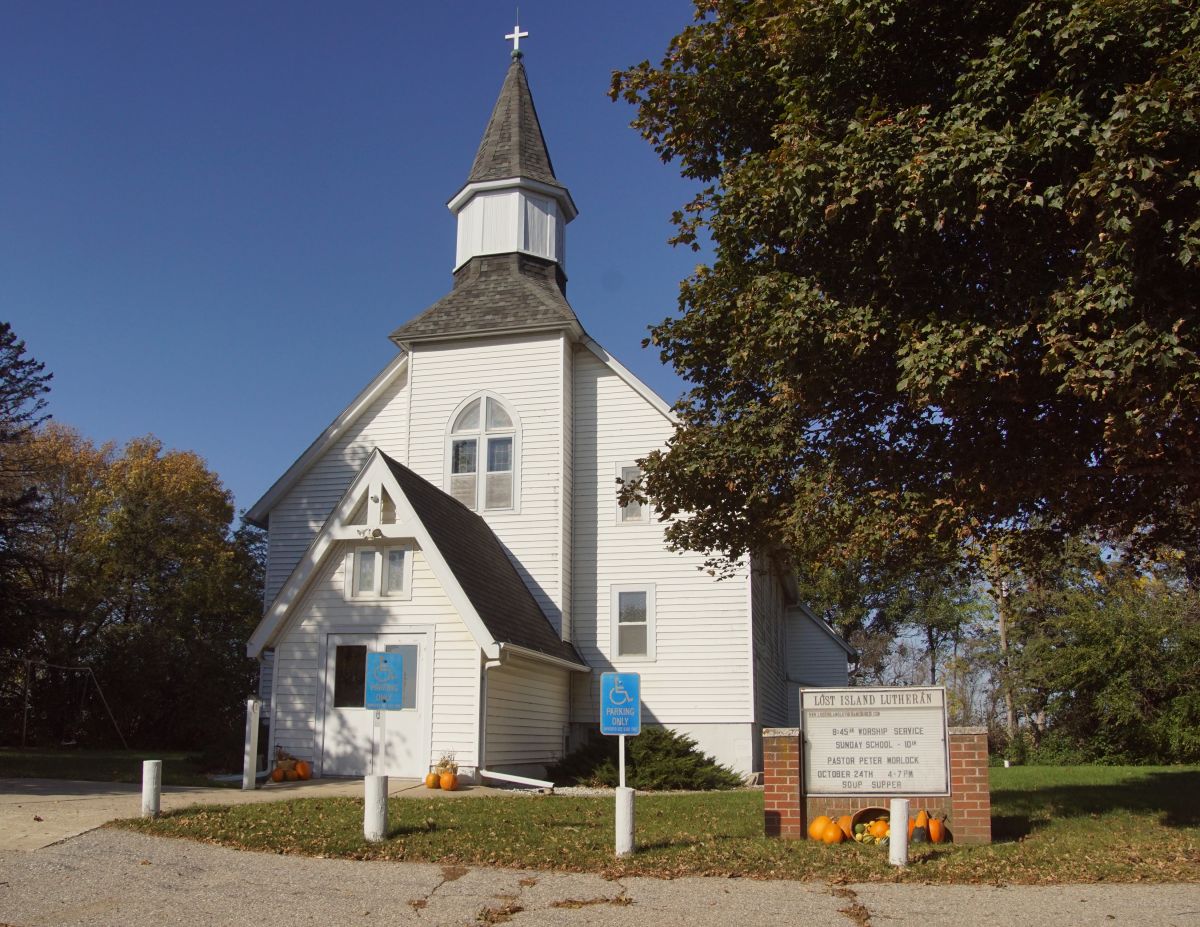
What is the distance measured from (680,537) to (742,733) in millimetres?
7877

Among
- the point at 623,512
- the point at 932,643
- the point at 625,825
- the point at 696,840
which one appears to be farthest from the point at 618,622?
the point at 932,643

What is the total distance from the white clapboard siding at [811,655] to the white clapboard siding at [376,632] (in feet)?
60.9

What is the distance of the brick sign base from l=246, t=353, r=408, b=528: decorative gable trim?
1581 cm

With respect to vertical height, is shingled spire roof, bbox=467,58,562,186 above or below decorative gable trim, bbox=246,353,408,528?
above

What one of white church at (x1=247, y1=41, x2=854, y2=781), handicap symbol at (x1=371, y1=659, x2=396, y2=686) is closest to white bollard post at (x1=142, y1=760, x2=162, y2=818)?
white church at (x1=247, y1=41, x2=854, y2=781)

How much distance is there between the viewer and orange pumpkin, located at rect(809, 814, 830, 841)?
10594mm

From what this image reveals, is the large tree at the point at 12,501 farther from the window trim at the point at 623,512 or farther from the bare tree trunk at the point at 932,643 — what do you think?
the bare tree trunk at the point at 932,643

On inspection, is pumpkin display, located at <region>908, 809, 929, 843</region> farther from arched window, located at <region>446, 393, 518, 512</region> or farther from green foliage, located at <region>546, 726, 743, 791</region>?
arched window, located at <region>446, 393, 518, 512</region>

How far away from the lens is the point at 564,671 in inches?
860

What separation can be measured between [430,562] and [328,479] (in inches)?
300

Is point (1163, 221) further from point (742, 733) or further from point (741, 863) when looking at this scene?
point (742, 733)

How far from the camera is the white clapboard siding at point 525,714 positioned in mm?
18016

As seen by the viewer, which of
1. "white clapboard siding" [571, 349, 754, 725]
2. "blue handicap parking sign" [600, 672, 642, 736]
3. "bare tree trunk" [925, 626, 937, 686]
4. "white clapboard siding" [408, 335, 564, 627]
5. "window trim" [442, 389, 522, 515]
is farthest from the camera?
"bare tree trunk" [925, 626, 937, 686]

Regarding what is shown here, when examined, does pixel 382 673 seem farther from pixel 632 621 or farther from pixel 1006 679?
pixel 1006 679
